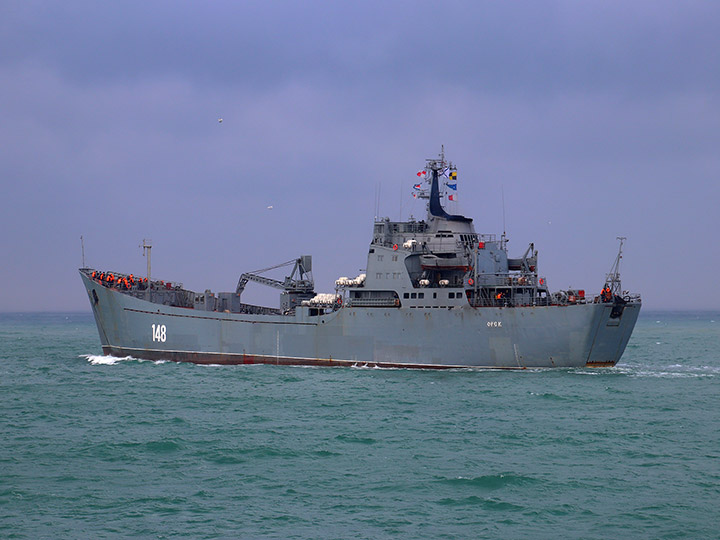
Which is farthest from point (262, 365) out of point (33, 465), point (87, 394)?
point (33, 465)

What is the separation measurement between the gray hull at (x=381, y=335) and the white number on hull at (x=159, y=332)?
0.06 metres

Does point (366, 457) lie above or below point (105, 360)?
below

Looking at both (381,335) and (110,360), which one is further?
(110,360)

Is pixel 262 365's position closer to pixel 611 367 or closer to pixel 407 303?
pixel 407 303

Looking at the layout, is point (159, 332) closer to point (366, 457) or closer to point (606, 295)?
point (606, 295)

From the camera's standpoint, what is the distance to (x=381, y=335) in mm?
40125

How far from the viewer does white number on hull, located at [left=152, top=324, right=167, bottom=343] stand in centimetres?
4553

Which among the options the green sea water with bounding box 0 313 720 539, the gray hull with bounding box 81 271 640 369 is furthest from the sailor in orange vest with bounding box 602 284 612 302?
the green sea water with bounding box 0 313 720 539

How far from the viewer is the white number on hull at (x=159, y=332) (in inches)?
1793

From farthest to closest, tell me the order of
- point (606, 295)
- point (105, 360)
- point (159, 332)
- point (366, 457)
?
1. point (105, 360)
2. point (159, 332)
3. point (606, 295)
4. point (366, 457)

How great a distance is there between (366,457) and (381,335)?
18.0 m

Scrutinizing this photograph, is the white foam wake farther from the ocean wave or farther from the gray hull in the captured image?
the gray hull

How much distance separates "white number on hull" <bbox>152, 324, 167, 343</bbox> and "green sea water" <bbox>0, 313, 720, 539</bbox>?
25.6 feet

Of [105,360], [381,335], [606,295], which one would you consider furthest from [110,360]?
[606,295]
